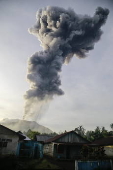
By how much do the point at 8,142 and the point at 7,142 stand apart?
0.14m

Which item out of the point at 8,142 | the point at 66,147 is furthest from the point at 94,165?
the point at 66,147

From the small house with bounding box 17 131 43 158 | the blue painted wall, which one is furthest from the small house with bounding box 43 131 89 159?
the blue painted wall

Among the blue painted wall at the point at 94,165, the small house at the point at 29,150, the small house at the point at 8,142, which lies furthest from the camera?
the small house at the point at 29,150

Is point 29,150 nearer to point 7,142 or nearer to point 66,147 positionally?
point 7,142

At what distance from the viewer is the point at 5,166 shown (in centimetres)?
999

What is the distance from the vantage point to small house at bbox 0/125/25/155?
1741cm

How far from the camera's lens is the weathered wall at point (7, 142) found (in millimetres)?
17436

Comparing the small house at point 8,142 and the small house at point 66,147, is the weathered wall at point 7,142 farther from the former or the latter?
the small house at point 66,147

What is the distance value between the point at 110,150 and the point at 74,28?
118 feet

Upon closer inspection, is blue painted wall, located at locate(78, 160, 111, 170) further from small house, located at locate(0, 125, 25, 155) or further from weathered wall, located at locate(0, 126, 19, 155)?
weathered wall, located at locate(0, 126, 19, 155)

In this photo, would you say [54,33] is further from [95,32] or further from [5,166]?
[5,166]

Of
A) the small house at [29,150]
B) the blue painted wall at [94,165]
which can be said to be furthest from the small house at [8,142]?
the blue painted wall at [94,165]

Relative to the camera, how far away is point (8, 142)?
59.0 ft

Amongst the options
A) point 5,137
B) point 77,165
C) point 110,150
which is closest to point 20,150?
point 5,137
